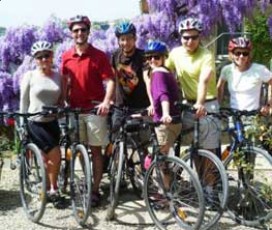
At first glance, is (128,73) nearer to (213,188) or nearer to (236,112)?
(236,112)

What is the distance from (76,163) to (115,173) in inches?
15.7

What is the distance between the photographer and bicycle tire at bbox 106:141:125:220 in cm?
556

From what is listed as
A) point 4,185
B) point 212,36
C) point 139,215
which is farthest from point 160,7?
point 139,215

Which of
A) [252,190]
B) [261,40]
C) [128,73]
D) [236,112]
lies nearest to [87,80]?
[128,73]

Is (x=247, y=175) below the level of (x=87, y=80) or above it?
below

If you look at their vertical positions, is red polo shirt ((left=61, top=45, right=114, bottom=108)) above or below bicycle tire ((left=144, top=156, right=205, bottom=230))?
above

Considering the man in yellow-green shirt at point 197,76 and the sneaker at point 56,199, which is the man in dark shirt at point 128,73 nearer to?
the man in yellow-green shirt at point 197,76

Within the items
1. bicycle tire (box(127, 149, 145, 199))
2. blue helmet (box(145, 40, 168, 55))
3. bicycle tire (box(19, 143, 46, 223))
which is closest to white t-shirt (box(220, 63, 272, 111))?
blue helmet (box(145, 40, 168, 55))

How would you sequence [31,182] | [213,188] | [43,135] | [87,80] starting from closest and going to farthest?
[213,188]
[87,80]
[43,135]
[31,182]

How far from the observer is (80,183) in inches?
227

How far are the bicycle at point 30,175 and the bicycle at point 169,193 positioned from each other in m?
1.01

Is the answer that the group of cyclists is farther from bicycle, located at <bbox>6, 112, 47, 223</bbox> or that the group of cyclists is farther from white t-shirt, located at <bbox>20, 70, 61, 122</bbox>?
bicycle, located at <bbox>6, 112, 47, 223</bbox>

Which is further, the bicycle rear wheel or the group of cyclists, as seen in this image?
the bicycle rear wheel

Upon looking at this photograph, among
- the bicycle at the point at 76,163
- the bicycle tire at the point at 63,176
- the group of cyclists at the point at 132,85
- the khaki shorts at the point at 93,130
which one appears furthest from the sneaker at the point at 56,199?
the khaki shorts at the point at 93,130
